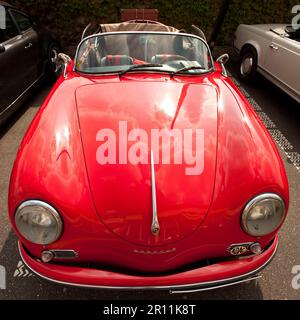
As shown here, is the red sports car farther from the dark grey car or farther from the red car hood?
the dark grey car

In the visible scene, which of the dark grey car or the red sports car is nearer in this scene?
the red sports car

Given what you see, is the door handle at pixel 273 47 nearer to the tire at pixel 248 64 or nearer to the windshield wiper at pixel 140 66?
the tire at pixel 248 64

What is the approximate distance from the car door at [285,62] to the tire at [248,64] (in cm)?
46

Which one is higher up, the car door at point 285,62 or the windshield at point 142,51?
the windshield at point 142,51

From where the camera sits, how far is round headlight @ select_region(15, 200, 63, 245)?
161 cm

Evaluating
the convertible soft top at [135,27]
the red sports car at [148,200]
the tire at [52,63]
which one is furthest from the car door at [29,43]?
the red sports car at [148,200]

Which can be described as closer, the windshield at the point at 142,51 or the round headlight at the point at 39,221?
the round headlight at the point at 39,221

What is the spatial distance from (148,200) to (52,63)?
4.70m

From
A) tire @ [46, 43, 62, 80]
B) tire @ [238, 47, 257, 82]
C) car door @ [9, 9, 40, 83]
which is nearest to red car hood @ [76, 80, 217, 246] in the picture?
car door @ [9, 9, 40, 83]

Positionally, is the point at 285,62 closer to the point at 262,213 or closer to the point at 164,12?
the point at 262,213

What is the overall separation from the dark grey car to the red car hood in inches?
83.1

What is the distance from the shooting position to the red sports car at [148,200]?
1623 mm

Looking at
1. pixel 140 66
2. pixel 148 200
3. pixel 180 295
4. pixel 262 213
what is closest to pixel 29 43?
pixel 140 66
